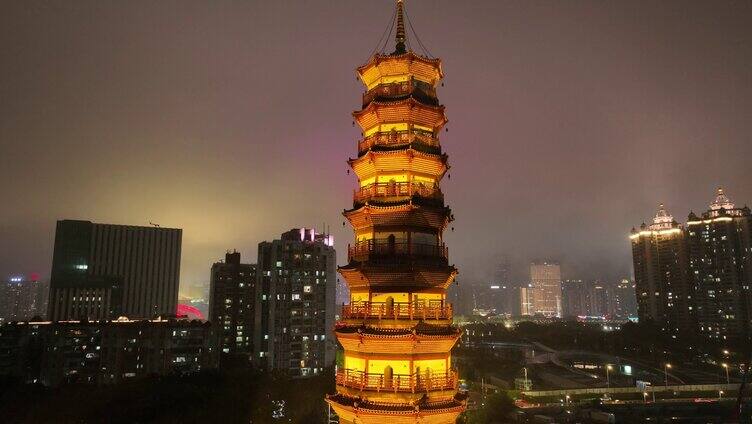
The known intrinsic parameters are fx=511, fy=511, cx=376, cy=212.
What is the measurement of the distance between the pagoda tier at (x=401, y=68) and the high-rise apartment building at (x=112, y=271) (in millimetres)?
104463

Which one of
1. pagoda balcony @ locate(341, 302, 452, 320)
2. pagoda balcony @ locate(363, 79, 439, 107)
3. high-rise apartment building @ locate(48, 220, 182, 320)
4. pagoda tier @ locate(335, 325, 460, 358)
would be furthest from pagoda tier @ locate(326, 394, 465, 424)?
high-rise apartment building @ locate(48, 220, 182, 320)

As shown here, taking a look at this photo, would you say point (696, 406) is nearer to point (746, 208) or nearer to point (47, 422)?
point (746, 208)

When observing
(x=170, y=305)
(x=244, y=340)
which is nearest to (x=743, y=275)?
(x=244, y=340)

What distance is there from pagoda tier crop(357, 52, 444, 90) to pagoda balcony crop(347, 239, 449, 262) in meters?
7.55

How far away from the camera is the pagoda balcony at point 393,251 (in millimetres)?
20906

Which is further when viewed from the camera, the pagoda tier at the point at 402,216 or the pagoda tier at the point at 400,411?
the pagoda tier at the point at 402,216

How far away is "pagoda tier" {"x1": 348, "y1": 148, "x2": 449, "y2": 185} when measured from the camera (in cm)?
2177

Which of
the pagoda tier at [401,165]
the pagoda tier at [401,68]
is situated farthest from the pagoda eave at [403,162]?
the pagoda tier at [401,68]

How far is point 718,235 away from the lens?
10331 cm

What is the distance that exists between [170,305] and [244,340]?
3497 cm

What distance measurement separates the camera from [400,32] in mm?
23984

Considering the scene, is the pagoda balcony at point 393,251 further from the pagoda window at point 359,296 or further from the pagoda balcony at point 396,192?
the pagoda balcony at point 396,192

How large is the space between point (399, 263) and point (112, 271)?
373 ft

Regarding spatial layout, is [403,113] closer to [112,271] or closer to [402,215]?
[402,215]
